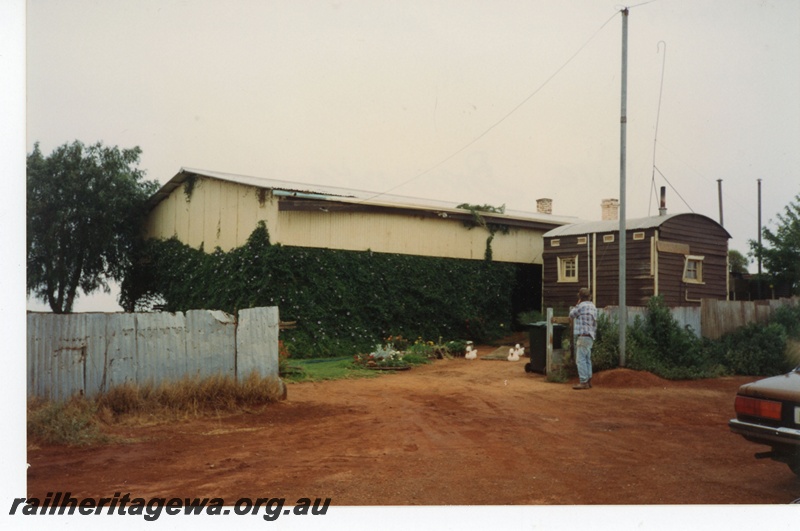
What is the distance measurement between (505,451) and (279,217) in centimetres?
1106

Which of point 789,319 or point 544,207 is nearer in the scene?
point 789,319

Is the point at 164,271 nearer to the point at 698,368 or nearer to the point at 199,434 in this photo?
the point at 199,434

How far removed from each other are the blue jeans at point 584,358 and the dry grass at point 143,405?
5.15 m

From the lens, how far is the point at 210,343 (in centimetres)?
784

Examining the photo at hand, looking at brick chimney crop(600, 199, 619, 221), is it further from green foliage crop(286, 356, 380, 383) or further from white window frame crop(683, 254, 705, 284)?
green foliage crop(286, 356, 380, 383)

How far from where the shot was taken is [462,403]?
8797mm

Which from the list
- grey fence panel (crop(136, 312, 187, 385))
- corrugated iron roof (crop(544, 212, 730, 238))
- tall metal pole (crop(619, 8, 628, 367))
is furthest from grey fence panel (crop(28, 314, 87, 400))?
corrugated iron roof (crop(544, 212, 730, 238))

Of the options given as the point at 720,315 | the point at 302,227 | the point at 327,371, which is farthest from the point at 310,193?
the point at 720,315

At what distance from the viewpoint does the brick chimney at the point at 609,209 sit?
19484mm

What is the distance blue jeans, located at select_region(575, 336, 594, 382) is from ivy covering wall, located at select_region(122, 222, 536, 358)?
7.17 metres

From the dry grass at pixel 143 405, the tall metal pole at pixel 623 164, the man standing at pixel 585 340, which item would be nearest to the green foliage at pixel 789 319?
the tall metal pole at pixel 623 164

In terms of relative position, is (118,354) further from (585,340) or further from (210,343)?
(585,340)

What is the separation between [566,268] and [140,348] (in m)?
14.2

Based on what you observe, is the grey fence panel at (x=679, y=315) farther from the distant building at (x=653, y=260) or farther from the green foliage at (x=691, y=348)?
the distant building at (x=653, y=260)
